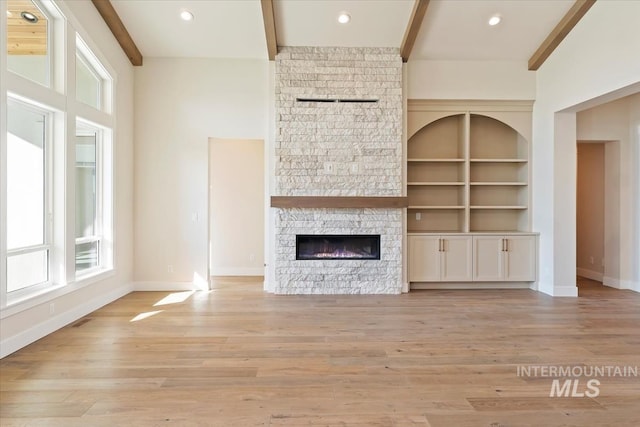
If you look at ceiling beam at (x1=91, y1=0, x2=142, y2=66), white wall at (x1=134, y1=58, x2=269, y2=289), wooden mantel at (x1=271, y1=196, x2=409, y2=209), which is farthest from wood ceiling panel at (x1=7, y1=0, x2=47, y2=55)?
wooden mantel at (x1=271, y1=196, x2=409, y2=209)

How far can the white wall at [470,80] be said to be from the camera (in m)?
5.57

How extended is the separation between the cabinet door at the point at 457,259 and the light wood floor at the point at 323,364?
792 millimetres

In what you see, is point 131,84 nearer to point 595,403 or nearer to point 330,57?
point 330,57

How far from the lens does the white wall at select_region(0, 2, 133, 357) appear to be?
11.0 feet

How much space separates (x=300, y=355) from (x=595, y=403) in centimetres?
210

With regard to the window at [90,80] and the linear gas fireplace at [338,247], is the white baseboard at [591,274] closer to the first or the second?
the linear gas fireplace at [338,247]

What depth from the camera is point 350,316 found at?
4.28 metres

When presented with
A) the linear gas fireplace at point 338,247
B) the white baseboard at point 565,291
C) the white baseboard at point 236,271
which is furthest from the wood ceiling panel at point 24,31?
the white baseboard at point 565,291

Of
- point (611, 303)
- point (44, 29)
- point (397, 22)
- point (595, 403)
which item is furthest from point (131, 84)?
point (611, 303)

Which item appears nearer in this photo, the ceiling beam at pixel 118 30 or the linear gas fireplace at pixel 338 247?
the ceiling beam at pixel 118 30

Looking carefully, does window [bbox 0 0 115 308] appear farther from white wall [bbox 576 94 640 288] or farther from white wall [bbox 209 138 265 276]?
white wall [bbox 576 94 640 288]

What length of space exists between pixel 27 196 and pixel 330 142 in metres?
3.64

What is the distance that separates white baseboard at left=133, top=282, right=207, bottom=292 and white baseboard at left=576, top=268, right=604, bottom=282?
6.57 metres

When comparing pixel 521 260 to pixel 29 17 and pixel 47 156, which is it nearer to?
pixel 47 156
